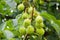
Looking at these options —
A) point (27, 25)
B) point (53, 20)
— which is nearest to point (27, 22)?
point (27, 25)

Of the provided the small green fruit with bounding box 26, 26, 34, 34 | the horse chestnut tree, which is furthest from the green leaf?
the small green fruit with bounding box 26, 26, 34, 34

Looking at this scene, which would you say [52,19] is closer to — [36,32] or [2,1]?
[36,32]

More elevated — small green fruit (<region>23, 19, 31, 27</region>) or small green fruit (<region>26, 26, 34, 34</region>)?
small green fruit (<region>23, 19, 31, 27</region>)

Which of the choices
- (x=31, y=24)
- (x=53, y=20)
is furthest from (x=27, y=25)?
(x=53, y=20)

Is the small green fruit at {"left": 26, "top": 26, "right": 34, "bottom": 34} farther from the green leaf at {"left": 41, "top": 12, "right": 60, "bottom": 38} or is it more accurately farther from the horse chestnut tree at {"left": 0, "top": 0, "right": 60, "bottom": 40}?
the green leaf at {"left": 41, "top": 12, "right": 60, "bottom": 38}

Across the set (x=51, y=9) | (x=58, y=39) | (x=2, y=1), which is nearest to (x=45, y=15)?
(x=2, y=1)

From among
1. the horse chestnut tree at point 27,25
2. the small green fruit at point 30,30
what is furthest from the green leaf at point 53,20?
the small green fruit at point 30,30

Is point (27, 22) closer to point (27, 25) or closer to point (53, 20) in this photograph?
point (27, 25)

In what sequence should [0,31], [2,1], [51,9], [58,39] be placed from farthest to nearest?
[51,9] < [58,39] < [2,1] < [0,31]

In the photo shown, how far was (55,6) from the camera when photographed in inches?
72.3

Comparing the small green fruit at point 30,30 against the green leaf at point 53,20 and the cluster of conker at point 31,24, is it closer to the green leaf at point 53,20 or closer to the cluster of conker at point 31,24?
the cluster of conker at point 31,24

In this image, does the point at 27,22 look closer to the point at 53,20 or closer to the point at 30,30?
the point at 30,30

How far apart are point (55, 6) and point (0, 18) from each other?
0.63 meters

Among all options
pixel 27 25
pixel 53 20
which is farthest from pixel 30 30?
pixel 53 20
